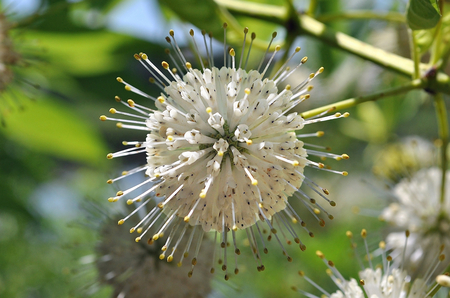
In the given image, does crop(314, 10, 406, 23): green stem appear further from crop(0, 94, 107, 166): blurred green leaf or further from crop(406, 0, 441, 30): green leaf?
crop(0, 94, 107, 166): blurred green leaf

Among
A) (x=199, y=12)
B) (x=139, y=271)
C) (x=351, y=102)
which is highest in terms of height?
(x=199, y=12)

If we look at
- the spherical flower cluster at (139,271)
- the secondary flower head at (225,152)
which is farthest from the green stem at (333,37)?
the spherical flower cluster at (139,271)

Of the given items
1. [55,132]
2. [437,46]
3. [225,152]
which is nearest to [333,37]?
[437,46]

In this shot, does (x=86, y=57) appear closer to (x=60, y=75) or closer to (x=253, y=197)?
(x=60, y=75)

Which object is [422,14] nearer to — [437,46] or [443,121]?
[437,46]

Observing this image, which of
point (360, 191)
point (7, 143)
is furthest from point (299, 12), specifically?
point (360, 191)

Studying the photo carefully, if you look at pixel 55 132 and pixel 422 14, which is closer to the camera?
pixel 422 14
